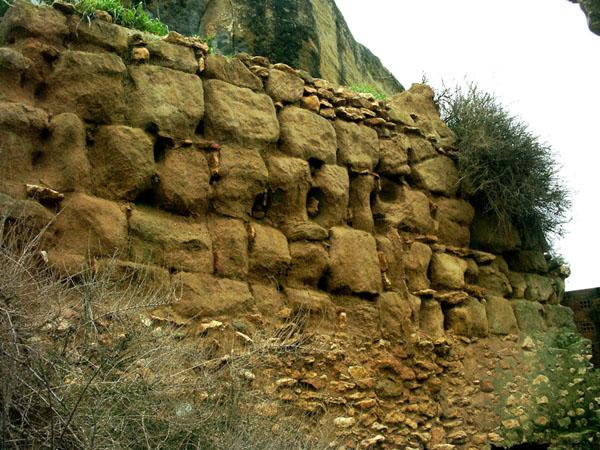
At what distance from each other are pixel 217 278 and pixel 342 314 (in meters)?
1.20

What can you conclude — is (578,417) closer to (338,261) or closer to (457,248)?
(457,248)

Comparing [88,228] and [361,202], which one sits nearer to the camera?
[88,228]

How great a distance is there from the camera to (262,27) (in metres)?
8.39

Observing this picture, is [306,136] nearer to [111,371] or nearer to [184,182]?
[184,182]

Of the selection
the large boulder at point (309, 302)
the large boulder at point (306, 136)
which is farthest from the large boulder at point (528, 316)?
the large boulder at point (306, 136)

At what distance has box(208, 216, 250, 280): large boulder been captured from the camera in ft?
20.4

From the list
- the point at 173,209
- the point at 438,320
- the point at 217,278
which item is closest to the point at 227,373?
the point at 217,278

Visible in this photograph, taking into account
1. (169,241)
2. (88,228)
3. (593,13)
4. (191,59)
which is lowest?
(88,228)

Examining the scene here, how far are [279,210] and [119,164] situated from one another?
146cm

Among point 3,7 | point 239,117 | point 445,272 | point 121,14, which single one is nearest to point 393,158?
point 445,272

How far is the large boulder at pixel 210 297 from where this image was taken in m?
5.86

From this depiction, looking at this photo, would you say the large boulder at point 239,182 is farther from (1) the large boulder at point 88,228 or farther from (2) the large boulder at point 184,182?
(1) the large boulder at point 88,228

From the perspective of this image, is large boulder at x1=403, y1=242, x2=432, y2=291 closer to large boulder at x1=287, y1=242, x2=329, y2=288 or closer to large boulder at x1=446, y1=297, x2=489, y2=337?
large boulder at x1=446, y1=297, x2=489, y2=337

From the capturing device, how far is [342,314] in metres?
6.74
